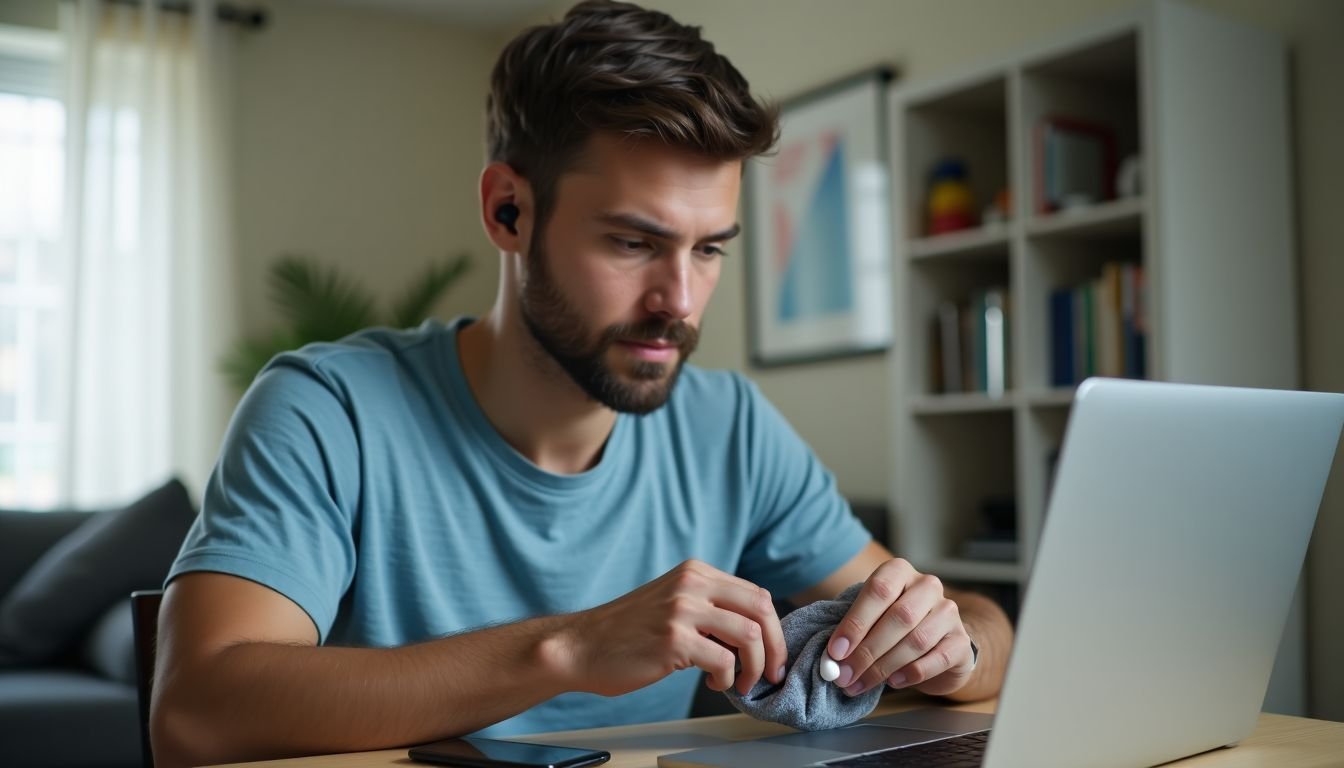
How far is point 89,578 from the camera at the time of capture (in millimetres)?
3227

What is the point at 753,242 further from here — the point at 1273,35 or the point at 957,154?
the point at 1273,35

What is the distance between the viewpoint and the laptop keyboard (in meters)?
0.83

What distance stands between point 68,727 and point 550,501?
1.99 metres

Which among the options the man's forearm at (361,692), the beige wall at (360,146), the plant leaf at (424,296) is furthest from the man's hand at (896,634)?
the beige wall at (360,146)

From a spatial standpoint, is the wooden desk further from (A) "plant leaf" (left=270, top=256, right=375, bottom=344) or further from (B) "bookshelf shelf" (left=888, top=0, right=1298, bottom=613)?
(A) "plant leaf" (left=270, top=256, right=375, bottom=344)

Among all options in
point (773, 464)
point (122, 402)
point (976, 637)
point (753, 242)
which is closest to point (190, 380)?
point (122, 402)

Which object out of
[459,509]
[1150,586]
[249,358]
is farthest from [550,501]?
[249,358]

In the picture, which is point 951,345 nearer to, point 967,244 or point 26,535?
point 967,244

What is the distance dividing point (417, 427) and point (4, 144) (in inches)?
150

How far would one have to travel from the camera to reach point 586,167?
1307mm

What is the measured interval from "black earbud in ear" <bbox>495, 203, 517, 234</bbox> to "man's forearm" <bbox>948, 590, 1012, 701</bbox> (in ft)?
2.08

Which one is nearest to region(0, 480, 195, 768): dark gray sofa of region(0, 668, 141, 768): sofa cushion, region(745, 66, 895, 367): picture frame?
region(0, 668, 141, 768): sofa cushion

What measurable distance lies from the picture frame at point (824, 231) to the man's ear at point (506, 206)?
2015 millimetres

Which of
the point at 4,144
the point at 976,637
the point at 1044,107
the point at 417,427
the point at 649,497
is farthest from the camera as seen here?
the point at 4,144
